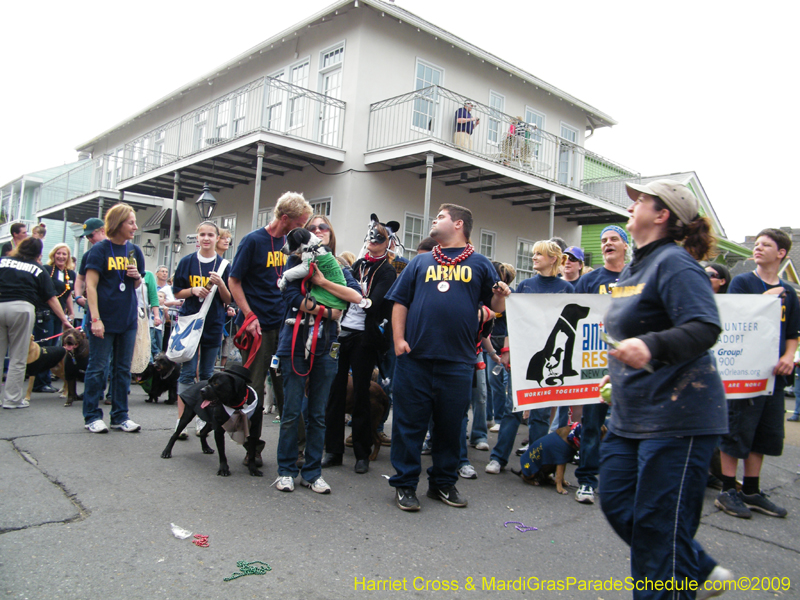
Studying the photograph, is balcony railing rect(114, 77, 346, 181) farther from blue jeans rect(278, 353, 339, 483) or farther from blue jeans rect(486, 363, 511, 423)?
blue jeans rect(278, 353, 339, 483)

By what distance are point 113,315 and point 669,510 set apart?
16.7ft

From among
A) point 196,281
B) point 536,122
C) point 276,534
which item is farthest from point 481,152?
point 276,534

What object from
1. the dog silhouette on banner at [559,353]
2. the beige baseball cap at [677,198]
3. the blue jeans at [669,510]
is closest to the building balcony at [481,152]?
the dog silhouette on banner at [559,353]

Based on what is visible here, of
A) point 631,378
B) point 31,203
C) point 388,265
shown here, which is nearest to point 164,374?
point 388,265

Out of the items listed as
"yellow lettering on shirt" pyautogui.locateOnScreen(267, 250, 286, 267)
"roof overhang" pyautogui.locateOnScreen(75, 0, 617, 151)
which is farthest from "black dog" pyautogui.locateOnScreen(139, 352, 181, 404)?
"roof overhang" pyautogui.locateOnScreen(75, 0, 617, 151)

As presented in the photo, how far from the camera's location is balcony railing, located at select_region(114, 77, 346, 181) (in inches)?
554

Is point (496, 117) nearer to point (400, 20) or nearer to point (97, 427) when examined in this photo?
point (400, 20)

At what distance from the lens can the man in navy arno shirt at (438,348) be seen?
4.12 m

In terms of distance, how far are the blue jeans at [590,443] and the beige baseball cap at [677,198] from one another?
2536 millimetres

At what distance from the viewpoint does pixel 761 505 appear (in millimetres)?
4566

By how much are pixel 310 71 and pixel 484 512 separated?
554 inches

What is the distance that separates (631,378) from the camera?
7.89 ft

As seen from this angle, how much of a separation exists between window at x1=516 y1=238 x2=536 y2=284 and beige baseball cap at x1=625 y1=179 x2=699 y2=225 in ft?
53.0

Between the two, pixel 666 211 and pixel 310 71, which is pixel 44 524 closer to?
pixel 666 211
